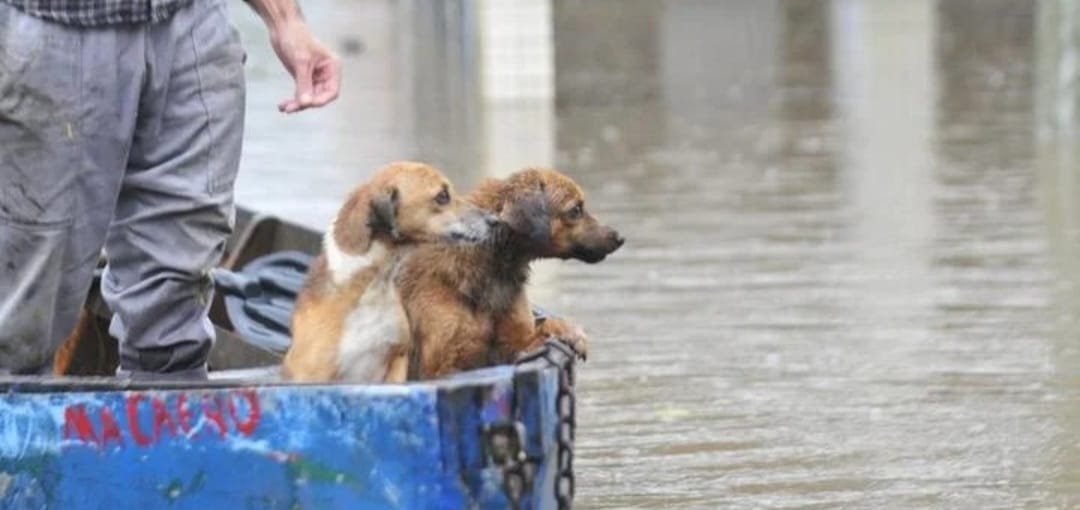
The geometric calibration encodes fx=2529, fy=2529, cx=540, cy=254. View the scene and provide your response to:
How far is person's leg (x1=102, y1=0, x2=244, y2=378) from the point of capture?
5.68 meters

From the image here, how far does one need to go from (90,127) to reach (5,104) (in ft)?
0.61

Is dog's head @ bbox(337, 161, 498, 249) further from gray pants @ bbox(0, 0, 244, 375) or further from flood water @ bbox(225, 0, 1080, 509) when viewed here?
flood water @ bbox(225, 0, 1080, 509)

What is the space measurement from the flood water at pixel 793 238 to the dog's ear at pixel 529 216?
4.39 ft

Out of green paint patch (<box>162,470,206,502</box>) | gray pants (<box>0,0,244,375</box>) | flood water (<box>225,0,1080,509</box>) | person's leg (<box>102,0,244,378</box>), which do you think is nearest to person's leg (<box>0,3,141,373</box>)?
gray pants (<box>0,0,244,375</box>)

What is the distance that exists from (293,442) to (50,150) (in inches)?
37.3

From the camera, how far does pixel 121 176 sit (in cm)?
561

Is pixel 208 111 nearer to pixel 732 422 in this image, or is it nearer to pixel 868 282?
pixel 732 422

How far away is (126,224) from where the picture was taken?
5727 mm

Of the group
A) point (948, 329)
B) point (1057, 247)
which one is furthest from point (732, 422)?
point (1057, 247)

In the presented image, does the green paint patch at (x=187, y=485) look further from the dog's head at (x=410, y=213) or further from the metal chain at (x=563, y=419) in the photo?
the dog's head at (x=410, y=213)

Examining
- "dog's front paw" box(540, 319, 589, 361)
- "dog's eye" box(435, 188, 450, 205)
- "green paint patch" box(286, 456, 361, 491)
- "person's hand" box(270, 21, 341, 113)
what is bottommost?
"green paint patch" box(286, 456, 361, 491)

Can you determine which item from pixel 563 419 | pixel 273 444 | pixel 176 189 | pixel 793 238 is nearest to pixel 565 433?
pixel 563 419

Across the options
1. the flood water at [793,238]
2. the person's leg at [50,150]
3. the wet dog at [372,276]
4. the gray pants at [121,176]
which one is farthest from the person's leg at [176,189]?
the flood water at [793,238]

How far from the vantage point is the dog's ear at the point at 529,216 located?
5.71 m
